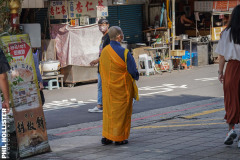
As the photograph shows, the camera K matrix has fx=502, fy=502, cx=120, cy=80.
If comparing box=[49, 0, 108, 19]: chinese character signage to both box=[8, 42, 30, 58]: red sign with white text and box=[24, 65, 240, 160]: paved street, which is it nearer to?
box=[24, 65, 240, 160]: paved street

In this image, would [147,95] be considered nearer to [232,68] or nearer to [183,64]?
[183,64]

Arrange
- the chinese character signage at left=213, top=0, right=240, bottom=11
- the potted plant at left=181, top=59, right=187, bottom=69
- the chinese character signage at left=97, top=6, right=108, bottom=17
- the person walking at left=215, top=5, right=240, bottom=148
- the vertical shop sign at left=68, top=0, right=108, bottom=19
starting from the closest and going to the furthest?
the person walking at left=215, top=5, right=240, bottom=148, the vertical shop sign at left=68, top=0, right=108, bottom=19, the chinese character signage at left=97, top=6, right=108, bottom=17, the potted plant at left=181, top=59, right=187, bottom=69, the chinese character signage at left=213, top=0, right=240, bottom=11

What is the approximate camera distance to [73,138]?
8.87m

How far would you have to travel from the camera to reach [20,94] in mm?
6902

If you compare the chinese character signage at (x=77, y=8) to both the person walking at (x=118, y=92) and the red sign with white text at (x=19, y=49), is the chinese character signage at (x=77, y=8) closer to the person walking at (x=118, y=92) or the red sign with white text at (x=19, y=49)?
the person walking at (x=118, y=92)

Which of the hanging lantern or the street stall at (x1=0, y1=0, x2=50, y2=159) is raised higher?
the hanging lantern

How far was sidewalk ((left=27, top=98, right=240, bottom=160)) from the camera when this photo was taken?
6434 mm

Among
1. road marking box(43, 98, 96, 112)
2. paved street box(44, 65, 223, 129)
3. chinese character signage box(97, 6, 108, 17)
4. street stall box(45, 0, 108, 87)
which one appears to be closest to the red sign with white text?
paved street box(44, 65, 223, 129)

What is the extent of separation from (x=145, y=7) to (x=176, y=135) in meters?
15.3

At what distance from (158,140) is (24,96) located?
6.96ft

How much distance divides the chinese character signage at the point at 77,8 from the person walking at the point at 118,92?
32.6ft

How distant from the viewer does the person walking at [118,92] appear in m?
7.54

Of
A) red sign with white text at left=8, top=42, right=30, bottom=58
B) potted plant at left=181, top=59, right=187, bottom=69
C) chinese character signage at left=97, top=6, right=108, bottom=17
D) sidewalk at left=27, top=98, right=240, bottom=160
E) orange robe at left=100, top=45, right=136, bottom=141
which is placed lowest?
potted plant at left=181, top=59, right=187, bottom=69

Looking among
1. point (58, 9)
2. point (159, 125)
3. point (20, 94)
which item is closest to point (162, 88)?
point (58, 9)
